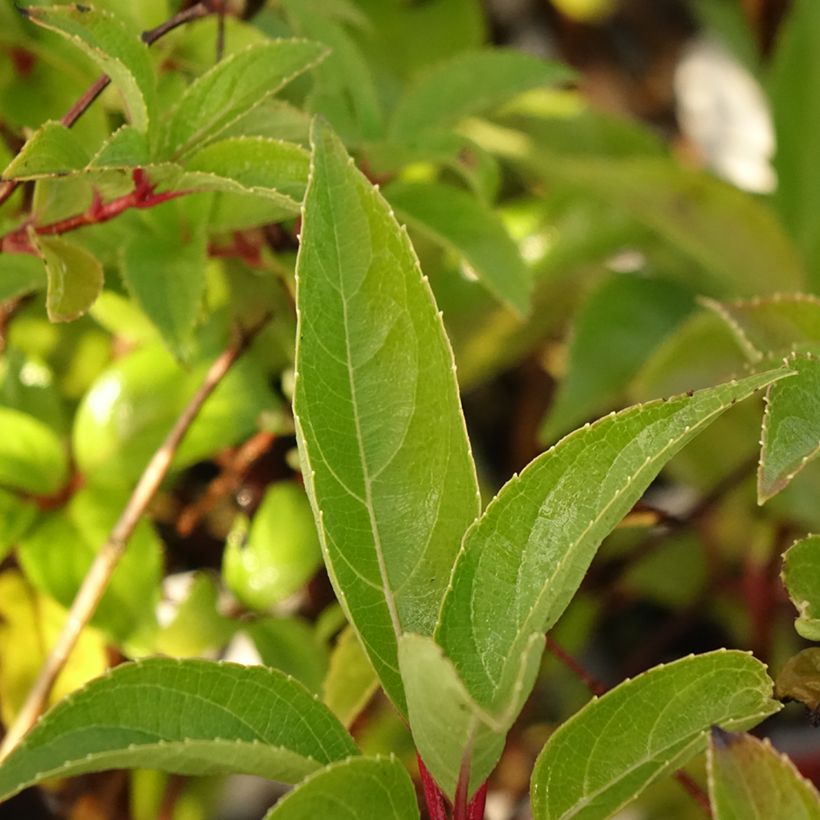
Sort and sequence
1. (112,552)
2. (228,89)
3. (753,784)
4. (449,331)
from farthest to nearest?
(449,331) < (112,552) < (228,89) < (753,784)

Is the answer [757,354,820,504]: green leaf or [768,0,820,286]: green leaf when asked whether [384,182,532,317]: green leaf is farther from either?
[768,0,820,286]: green leaf

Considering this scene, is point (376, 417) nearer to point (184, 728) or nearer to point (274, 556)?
point (184, 728)

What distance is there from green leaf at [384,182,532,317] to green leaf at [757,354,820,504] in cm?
21

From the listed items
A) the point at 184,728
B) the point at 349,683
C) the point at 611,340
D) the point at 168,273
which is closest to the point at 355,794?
the point at 184,728

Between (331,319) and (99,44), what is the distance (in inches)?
6.1

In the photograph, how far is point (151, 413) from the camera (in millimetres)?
675

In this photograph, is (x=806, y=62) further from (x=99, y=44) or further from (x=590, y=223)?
(x=99, y=44)

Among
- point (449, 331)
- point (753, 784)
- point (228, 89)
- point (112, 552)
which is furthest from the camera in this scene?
point (449, 331)

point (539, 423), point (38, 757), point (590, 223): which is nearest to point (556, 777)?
point (38, 757)

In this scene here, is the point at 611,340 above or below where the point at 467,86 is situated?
below

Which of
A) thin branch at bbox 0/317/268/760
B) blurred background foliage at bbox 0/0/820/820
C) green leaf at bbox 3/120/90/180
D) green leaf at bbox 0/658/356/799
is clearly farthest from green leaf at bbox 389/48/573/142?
green leaf at bbox 0/658/356/799

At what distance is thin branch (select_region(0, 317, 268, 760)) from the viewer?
59cm

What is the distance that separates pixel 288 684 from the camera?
42 cm

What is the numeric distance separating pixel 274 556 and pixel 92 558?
0.11 meters
